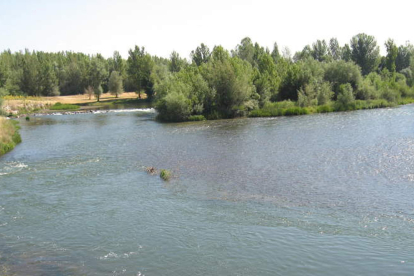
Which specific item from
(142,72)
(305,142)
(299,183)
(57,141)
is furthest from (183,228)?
(142,72)

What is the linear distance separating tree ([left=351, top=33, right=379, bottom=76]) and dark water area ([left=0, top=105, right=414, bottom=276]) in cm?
8823

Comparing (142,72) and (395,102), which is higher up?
(142,72)

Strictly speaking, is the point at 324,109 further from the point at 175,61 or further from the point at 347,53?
the point at 175,61

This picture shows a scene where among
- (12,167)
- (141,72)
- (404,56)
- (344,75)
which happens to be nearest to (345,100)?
(344,75)

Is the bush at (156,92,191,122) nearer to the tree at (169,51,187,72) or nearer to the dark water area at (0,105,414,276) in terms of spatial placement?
the dark water area at (0,105,414,276)

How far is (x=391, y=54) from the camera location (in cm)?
11806

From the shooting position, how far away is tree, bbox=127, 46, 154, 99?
125 metres

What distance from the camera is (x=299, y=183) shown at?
24188 mm

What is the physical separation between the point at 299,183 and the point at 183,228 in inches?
377

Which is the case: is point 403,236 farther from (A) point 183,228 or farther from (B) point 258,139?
(B) point 258,139

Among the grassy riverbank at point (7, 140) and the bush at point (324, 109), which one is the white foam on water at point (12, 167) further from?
the bush at point (324, 109)

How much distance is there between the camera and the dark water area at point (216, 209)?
14.7 m

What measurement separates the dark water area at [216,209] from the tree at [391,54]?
8945 cm

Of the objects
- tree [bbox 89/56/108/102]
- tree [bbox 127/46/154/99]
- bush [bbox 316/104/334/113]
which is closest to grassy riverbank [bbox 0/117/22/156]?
bush [bbox 316/104/334/113]
